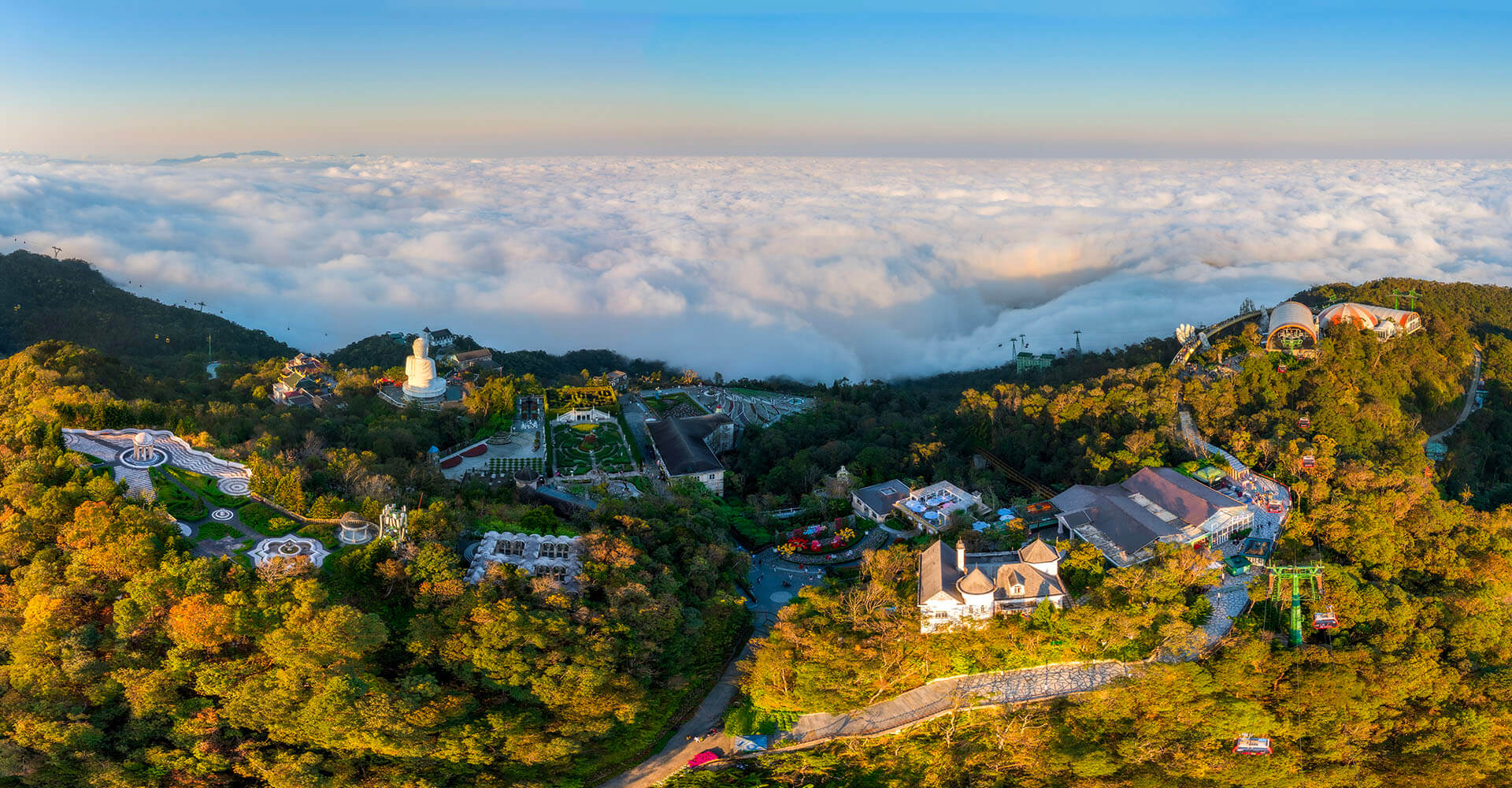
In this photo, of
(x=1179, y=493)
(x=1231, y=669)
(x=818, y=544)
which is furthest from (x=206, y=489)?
(x=1179, y=493)

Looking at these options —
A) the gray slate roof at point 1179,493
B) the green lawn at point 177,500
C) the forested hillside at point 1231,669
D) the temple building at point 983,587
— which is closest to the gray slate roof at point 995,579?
the temple building at point 983,587

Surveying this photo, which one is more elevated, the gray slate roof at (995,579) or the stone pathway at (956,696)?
the gray slate roof at (995,579)

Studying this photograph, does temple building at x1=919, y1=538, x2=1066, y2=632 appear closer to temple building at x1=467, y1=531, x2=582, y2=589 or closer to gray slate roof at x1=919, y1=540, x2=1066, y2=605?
gray slate roof at x1=919, y1=540, x2=1066, y2=605

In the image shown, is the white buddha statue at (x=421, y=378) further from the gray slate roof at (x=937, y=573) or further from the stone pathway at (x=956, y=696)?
the stone pathway at (x=956, y=696)

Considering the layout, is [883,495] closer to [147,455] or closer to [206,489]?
[206,489]

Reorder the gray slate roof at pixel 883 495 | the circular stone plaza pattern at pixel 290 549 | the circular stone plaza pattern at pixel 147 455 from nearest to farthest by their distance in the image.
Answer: the circular stone plaza pattern at pixel 290 549
the circular stone plaza pattern at pixel 147 455
the gray slate roof at pixel 883 495

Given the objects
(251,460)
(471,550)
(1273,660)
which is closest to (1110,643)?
(1273,660)

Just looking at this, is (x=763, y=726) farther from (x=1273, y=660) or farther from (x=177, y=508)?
(x=177, y=508)
